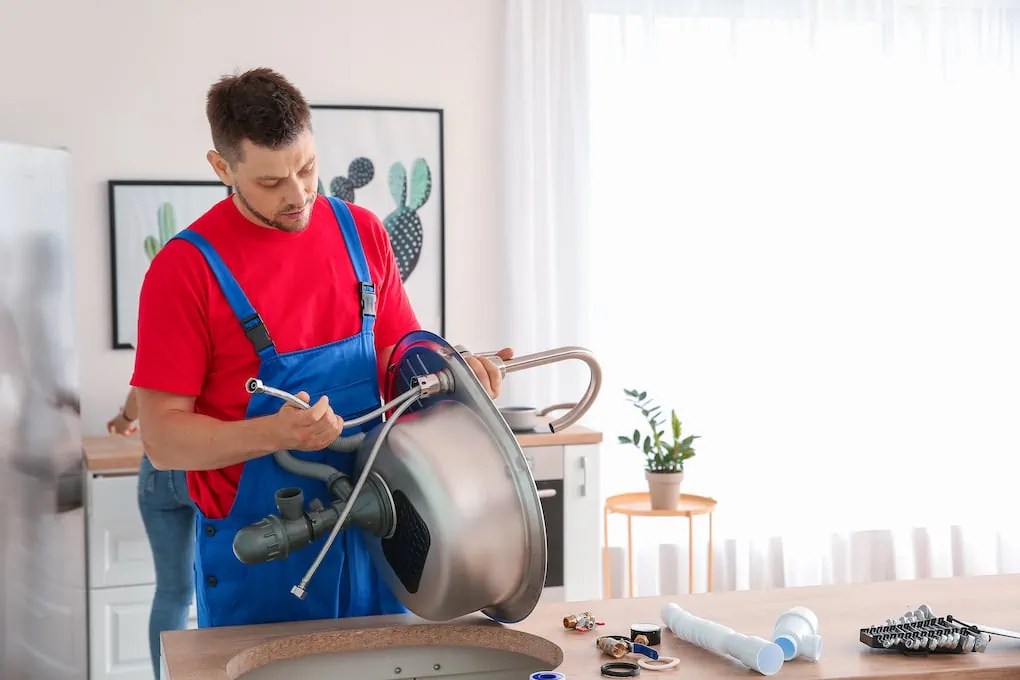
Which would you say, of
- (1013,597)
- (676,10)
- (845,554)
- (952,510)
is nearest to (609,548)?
(845,554)

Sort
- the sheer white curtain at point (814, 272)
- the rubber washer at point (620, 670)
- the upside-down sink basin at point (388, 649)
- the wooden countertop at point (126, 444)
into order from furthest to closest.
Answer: the sheer white curtain at point (814, 272) < the wooden countertop at point (126, 444) < the upside-down sink basin at point (388, 649) < the rubber washer at point (620, 670)

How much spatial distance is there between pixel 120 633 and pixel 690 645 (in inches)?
85.6

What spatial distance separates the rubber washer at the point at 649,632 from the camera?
144cm

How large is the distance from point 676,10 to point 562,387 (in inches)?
53.3

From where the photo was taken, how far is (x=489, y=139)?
12.7 ft

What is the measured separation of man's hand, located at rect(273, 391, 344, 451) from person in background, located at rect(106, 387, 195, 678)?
1588mm

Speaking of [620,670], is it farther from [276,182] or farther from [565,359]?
[276,182]

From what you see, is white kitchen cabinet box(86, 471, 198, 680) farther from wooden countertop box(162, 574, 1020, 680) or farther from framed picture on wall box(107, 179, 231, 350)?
wooden countertop box(162, 574, 1020, 680)

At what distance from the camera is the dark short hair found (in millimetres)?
1542

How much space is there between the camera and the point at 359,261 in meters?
1.73

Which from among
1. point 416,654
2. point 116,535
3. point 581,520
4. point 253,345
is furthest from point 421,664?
point 581,520

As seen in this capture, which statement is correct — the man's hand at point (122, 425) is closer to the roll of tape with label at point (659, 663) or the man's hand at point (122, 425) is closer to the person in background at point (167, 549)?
the person in background at point (167, 549)

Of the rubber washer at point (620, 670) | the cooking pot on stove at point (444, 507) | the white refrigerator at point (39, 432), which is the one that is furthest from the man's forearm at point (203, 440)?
the white refrigerator at point (39, 432)

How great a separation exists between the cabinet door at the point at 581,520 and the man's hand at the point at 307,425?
2.02 m
